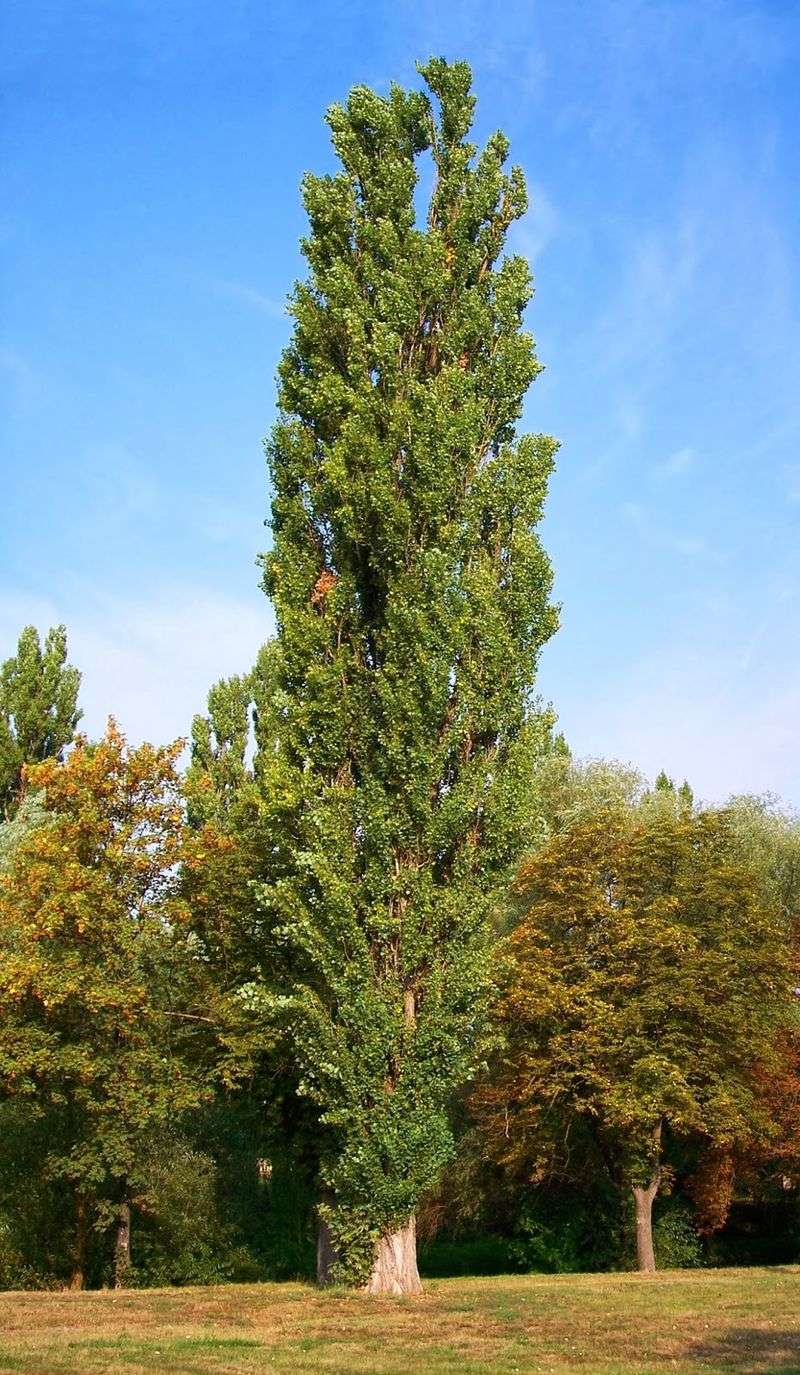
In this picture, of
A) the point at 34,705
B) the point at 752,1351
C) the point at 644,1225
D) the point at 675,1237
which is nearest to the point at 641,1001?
the point at 644,1225

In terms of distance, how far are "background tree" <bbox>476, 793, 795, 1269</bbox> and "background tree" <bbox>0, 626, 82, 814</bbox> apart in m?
22.3

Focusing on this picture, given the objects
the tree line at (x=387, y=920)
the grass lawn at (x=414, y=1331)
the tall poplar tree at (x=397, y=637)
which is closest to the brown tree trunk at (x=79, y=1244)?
the tree line at (x=387, y=920)

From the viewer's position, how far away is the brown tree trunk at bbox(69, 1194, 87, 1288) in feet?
84.5

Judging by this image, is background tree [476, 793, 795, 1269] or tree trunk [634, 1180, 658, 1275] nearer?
background tree [476, 793, 795, 1269]

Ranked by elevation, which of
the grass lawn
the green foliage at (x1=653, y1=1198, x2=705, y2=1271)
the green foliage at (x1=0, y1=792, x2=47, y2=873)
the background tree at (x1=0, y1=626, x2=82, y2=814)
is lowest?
the green foliage at (x1=653, y1=1198, x2=705, y2=1271)

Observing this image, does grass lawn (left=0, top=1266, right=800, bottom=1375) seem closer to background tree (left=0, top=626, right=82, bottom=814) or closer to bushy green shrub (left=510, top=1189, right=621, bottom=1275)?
bushy green shrub (left=510, top=1189, right=621, bottom=1275)

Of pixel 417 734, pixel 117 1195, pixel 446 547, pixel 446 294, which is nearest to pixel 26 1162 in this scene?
pixel 117 1195

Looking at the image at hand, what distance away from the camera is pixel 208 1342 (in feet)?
41.0

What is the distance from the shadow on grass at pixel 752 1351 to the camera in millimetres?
10533

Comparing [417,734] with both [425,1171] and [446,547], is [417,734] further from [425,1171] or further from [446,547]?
[425,1171]

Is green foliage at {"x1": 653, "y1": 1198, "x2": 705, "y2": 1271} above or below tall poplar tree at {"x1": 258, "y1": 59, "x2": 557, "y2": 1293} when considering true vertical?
below

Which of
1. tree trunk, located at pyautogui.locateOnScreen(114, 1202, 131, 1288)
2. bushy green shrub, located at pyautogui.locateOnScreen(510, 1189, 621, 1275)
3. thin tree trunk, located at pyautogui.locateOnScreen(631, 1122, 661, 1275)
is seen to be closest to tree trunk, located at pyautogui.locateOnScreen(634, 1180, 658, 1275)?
thin tree trunk, located at pyautogui.locateOnScreen(631, 1122, 661, 1275)

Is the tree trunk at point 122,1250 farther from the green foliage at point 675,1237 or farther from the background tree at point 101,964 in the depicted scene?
the green foliage at point 675,1237

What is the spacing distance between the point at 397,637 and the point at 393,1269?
31.2 ft
